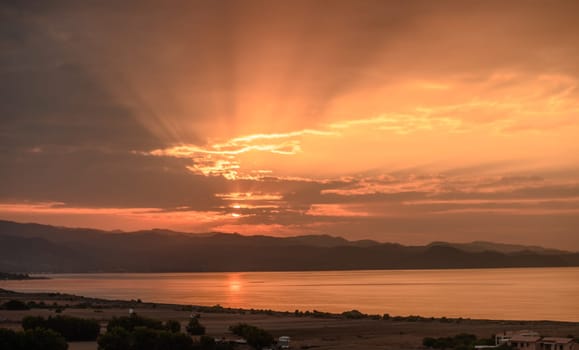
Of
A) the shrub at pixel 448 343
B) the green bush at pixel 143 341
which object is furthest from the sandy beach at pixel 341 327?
the green bush at pixel 143 341

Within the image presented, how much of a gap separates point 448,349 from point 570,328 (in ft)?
65.8

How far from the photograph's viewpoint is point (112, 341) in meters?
36.4

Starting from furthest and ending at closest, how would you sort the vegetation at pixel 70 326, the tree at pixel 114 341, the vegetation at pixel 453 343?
the vegetation at pixel 70 326 < the vegetation at pixel 453 343 < the tree at pixel 114 341

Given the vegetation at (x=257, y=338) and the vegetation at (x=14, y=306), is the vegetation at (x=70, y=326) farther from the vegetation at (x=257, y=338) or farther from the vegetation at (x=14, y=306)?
the vegetation at (x=14, y=306)

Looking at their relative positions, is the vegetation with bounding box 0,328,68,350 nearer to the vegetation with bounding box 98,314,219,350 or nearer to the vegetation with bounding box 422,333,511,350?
the vegetation with bounding box 98,314,219,350

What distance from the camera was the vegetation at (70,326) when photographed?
1746 inches

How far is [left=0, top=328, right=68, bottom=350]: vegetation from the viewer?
3356cm

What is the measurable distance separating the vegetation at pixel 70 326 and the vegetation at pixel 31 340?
9.61 metres

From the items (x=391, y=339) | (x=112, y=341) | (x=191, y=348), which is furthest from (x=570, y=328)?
(x=112, y=341)

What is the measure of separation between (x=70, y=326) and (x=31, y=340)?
456 inches

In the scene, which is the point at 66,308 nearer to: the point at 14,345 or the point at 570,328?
the point at 14,345

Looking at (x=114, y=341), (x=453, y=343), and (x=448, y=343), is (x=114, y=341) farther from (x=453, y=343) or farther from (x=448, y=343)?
(x=453, y=343)

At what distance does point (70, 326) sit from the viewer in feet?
148

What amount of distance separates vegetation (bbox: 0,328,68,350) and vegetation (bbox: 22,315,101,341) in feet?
31.5
